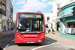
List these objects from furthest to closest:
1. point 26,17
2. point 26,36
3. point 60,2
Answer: point 60,2
point 26,17
point 26,36

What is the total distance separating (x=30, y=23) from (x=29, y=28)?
48cm

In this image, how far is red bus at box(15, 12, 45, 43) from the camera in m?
8.30

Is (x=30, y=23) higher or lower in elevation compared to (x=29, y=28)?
higher

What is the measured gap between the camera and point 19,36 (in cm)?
830

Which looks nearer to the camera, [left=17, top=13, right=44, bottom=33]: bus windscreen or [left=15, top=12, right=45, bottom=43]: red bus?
[left=15, top=12, right=45, bottom=43]: red bus

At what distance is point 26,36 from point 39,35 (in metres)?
1.12

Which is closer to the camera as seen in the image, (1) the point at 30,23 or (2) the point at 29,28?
(2) the point at 29,28

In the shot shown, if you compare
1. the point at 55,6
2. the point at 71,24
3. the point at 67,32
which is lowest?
the point at 67,32

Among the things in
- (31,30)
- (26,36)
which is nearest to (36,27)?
(31,30)

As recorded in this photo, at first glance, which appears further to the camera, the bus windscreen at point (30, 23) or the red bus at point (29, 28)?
the bus windscreen at point (30, 23)

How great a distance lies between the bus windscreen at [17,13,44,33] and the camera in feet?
27.9

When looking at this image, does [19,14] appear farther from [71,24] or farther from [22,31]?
[71,24]

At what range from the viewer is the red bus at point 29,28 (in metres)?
8.30

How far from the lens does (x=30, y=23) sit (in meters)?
8.79
